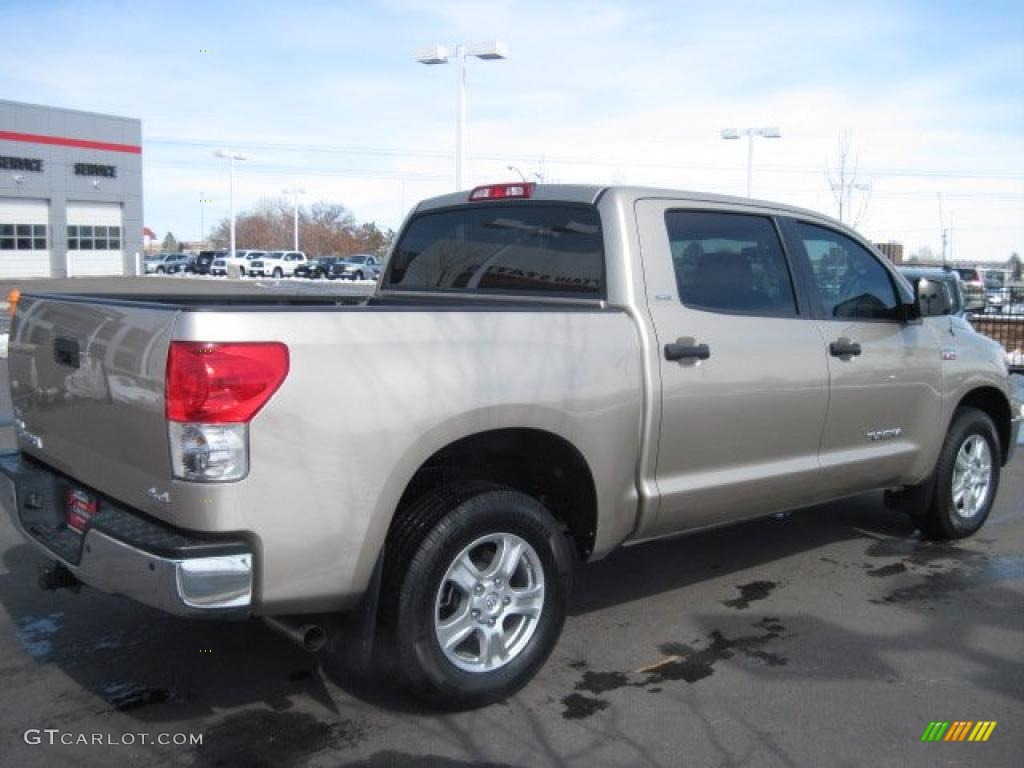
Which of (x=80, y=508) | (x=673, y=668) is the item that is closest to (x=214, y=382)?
(x=80, y=508)

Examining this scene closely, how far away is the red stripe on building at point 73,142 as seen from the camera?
173ft

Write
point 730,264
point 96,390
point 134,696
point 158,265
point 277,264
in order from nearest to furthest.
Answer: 1. point 96,390
2. point 134,696
3. point 730,264
4. point 277,264
5. point 158,265

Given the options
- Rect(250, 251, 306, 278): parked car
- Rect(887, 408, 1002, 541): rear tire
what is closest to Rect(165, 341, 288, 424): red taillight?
Rect(887, 408, 1002, 541): rear tire

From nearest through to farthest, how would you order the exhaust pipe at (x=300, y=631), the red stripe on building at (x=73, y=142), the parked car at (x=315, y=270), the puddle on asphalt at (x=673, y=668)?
the exhaust pipe at (x=300, y=631) → the puddle on asphalt at (x=673, y=668) → the red stripe on building at (x=73, y=142) → the parked car at (x=315, y=270)

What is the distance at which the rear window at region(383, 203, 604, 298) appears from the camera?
4.46 metres

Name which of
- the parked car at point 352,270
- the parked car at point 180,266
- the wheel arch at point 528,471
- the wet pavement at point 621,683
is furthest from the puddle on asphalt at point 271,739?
the parked car at point 180,266

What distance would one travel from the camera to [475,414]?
3611mm

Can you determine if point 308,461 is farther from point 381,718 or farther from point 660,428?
point 660,428

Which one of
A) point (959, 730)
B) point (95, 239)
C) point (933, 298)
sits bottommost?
point (959, 730)

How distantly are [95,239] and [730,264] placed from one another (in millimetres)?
58471

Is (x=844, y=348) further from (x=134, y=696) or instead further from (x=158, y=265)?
(x=158, y=265)

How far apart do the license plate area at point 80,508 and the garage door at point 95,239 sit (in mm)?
56765

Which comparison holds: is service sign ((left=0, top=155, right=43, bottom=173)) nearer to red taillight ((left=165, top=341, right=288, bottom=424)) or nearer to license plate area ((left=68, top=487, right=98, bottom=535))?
license plate area ((left=68, top=487, right=98, bottom=535))

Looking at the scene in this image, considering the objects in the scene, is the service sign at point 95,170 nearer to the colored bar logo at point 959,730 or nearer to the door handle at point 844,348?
the door handle at point 844,348
